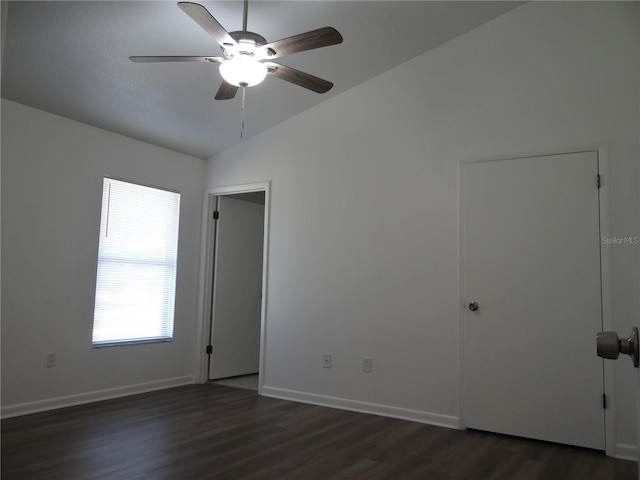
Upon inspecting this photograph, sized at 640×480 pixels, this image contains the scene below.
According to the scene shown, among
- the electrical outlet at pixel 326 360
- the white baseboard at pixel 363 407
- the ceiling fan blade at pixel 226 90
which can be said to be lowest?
the white baseboard at pixel 363 407

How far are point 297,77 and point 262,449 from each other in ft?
7.81

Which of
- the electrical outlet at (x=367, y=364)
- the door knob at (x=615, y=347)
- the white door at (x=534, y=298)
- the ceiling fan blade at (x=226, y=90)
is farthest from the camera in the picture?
the electrical outlet at (x=367, y=364)

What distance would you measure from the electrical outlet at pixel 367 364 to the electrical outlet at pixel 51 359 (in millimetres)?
2620

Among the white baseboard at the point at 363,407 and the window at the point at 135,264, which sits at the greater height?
the window at the point at 135,264

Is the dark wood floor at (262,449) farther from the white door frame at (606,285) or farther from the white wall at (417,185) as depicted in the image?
the white wall at (417,185)

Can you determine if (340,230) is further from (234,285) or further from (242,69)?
(242,69)

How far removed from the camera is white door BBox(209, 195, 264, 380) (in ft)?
18.5

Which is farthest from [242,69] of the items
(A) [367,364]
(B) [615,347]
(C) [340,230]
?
(A) [367,364]

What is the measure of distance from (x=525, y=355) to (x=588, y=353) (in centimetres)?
41

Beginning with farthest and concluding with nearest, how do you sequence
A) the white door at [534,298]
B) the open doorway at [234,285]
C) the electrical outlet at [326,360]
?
the open doorway at [234,285]
the electrical outlet at [326,360]
the white door at [534,298]

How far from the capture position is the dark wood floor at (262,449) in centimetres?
285

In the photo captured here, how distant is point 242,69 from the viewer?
8.71ft

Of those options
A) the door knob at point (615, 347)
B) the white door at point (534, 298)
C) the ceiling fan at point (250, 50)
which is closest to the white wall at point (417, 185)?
the white door at point (534, 298)

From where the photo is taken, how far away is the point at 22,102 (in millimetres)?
3953
